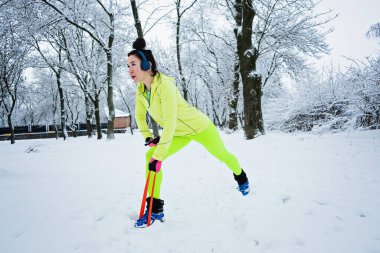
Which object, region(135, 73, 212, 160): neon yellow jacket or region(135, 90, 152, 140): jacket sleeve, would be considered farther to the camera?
region(135, 90, 152, 140): jacket sleeve

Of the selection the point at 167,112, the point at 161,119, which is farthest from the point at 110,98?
the point at 167,112

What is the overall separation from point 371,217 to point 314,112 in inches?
365

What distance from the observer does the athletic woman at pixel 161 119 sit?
255cm

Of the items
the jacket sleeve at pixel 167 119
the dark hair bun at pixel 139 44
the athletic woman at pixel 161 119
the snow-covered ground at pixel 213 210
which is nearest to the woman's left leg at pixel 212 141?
the athletic woman at pixel 161 119

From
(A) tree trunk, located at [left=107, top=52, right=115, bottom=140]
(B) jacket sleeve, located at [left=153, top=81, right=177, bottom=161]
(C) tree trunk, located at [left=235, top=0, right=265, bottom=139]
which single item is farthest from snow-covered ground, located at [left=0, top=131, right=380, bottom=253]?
(A) tree trunk, located at [left=107, top=52, right=115, bottom=140]

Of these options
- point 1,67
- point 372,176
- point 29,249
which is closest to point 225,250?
point 29,249

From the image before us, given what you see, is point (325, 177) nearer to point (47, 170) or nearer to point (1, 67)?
point (47, 170)

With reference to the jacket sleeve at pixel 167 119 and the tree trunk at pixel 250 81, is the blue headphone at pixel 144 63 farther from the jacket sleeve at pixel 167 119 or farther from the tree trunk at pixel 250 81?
the tree trunk at pixel 250 81

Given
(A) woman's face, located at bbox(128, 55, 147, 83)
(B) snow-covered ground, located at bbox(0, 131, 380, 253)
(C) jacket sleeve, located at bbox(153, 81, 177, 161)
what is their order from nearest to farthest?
(B) snow-covered ground, located at bbox(0, 131, 380, 253) → (C) jacket sleeve, located at bbox(153, 81, 177, 161) → (A) woman's face, located at bbox(128, 55, 147, 83)

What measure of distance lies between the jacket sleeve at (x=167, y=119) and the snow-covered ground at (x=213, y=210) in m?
0.92

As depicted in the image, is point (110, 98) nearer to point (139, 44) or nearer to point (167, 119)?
point (139, 44)

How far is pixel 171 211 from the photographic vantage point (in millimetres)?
3254

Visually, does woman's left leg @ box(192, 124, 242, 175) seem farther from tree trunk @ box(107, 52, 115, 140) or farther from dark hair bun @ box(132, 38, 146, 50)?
tree trunk @ box(107, 52, 115, 140)

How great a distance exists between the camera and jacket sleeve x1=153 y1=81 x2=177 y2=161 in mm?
2514
